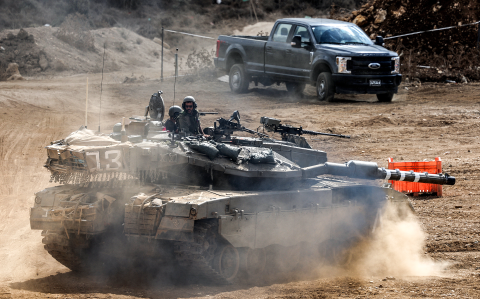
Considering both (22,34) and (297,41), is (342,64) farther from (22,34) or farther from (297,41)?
(22,34)

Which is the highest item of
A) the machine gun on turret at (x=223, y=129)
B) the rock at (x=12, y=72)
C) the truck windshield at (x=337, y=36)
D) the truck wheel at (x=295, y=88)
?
the truck windshield at (x=337, y=36)

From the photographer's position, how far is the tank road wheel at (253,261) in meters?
8.28

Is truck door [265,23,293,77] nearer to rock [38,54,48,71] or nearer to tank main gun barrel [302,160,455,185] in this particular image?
tank main gun barrel [302,160,455,185]

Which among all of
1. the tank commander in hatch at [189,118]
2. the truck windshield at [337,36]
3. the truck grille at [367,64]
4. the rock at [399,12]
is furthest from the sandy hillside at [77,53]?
the tank commander in hatch at [189,118]

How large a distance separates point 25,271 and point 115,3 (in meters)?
32.7

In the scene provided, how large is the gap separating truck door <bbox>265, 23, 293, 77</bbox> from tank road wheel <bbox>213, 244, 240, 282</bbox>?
10223 millimetres

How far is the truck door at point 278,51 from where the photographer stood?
17641mm

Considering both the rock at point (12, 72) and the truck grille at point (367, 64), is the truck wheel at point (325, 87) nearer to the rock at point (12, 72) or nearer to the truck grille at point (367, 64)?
the truck grille at point (367, 64)

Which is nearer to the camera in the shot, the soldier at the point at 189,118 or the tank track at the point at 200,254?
the tank track at the point at 200,254

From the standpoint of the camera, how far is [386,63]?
16.3 m

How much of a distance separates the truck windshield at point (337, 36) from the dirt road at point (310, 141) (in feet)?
5.43

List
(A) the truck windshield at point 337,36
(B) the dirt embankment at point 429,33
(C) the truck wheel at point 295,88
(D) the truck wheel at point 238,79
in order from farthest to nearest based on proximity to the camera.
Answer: (B) the dirt embankment at point 429,33
(D) the truck wheel at point 238,79
(C) the truck wheel at point 295,88
(A) the truck windshield at point 337,36

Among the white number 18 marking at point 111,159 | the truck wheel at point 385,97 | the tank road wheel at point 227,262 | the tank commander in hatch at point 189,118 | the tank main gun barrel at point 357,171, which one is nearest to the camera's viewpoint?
the tank road wheel at point 227,262

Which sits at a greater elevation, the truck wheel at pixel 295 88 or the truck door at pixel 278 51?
the truck door at pixel 278 51
